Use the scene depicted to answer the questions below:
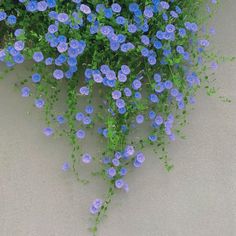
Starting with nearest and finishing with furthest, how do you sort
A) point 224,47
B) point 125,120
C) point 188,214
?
point 125,120
point 188,214
point 224,47

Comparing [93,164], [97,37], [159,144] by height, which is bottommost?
[93,164]

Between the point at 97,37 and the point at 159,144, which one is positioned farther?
the point at 159,144

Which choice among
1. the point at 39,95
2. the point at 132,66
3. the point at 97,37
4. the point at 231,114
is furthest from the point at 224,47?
the point at 39,95

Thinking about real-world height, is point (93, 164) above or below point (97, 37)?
below

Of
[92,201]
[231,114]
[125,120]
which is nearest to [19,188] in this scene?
[92,201]

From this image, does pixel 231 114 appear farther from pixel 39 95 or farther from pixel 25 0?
pixel 25 0

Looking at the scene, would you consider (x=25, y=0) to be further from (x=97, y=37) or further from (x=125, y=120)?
(x=125, y=120)

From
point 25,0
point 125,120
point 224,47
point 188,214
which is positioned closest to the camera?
point 25,0
